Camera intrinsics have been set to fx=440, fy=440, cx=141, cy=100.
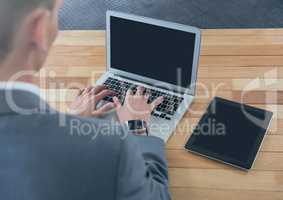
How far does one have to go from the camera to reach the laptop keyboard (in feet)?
4.39

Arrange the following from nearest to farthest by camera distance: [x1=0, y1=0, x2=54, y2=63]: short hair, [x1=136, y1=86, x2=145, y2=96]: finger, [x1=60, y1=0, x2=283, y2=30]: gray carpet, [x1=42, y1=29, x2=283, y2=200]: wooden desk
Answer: [x1=0, y1=0, x2=54, y2=63]: short hair → [x1=42, y1=29, x2=283, y2=200]: wooden desk → [x1=136, y1=86, x2=145, y2=96]: finger → [x1=60, y1=0, x2=283, y2=30]: gray carpet

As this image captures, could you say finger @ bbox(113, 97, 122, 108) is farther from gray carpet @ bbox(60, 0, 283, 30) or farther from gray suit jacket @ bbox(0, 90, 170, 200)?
gray carpet @ bbox(60, 0, 283, 30)

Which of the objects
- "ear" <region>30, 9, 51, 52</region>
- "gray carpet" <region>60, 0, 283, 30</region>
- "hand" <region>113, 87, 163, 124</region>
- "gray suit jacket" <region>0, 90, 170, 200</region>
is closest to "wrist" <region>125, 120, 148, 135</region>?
"hand" <region>113, 87, 163, 124</region>

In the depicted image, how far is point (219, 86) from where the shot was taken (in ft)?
4.61

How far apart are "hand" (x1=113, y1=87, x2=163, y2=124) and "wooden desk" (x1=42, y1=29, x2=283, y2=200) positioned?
10 centimetres

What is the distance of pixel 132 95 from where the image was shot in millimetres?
1358

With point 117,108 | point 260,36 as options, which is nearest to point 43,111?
point 117,108

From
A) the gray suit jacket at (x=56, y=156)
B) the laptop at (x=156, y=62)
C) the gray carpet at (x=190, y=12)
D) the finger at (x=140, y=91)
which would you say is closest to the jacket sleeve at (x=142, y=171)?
the gray suit jacket at (x=56, y=156)

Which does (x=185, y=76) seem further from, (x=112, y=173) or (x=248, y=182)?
(x=112, y=173)

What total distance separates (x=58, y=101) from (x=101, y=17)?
153 centimetres

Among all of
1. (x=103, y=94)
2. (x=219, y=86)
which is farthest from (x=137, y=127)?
(x=219, y=86)

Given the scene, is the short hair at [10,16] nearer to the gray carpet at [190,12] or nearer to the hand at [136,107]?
the hand at [136,107]

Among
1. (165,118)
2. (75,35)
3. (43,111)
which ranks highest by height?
(75,35)

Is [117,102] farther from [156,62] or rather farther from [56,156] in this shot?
[56,156]
